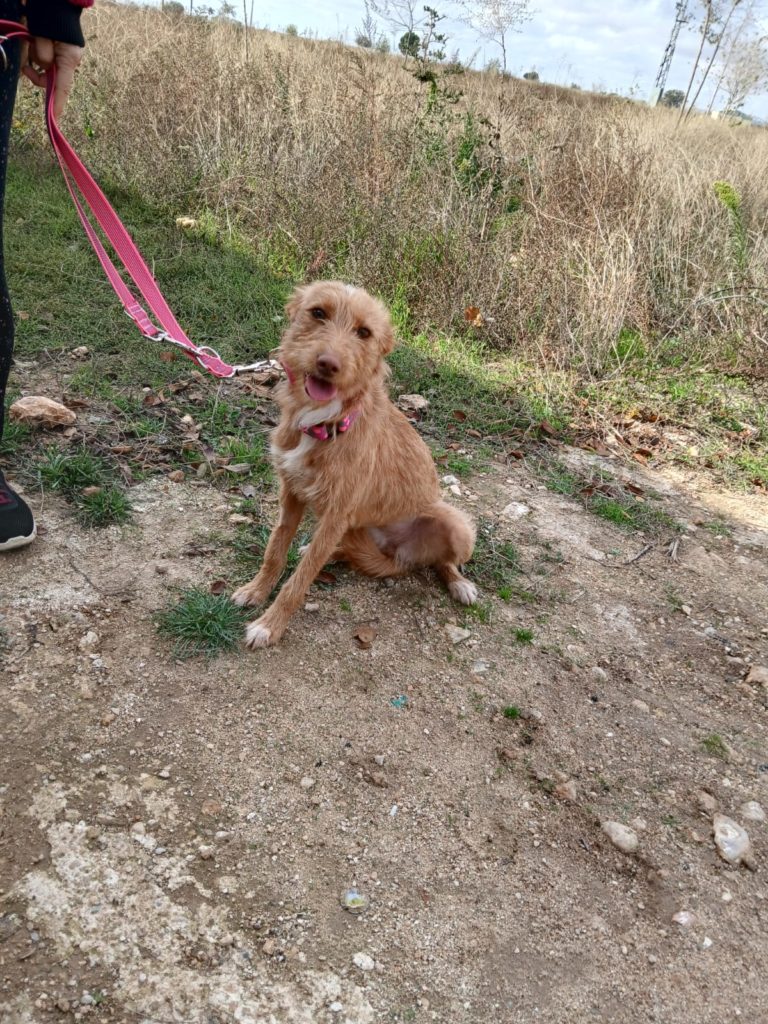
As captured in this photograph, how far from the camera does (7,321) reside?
97.1 inches

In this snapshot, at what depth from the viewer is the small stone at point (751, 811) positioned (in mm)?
2375

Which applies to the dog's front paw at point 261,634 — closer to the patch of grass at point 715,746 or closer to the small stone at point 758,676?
the patch of grass at point 715,746

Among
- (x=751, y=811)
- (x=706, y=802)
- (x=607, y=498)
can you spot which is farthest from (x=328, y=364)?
(x=607, y=498)

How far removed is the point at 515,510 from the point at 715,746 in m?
1.66

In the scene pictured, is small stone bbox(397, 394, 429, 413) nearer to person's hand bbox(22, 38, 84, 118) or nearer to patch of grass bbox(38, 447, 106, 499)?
patch of grass bbox(38, 447, 106, 499)

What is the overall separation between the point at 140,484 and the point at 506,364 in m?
3.14

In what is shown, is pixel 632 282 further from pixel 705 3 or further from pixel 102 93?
pixel 705 3

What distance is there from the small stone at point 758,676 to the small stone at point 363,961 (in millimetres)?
2067

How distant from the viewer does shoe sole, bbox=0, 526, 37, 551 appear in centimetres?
285

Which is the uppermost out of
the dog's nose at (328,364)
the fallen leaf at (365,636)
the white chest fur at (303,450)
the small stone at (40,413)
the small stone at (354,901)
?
the dog's nose at (328,364)

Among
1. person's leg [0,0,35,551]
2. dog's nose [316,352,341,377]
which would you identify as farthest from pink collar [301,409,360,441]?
person's leg [0,0,35,551]

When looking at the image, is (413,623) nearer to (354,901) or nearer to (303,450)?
(303,450)

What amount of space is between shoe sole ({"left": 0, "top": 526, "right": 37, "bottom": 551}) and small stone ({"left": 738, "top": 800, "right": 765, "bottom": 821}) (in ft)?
9.72

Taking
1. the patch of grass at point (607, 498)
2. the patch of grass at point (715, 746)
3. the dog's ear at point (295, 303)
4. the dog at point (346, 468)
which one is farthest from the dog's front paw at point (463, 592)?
the dog's ear at point (295, 303)
